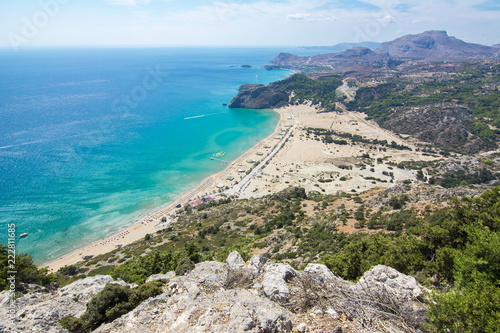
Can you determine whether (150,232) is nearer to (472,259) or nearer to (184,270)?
(184,270)

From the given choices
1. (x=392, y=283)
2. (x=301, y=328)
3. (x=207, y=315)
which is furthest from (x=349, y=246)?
(x=207, y=315)

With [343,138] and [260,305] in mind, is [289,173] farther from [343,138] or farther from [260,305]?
[260,305]

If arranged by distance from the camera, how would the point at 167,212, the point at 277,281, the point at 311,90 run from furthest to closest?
the point at 311,90
the point at 167,212
the point at 277,281

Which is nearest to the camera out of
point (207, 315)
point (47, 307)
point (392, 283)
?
point (207, 315)

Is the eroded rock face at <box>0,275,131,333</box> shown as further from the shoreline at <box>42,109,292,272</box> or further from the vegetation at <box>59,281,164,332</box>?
the shoreline at <box>42,109,292,272</box>

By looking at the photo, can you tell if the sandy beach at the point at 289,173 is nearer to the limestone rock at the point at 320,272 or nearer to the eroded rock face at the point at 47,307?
the eroded rock face at the point at 47,307

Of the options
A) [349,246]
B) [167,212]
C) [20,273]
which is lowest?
[167,212]

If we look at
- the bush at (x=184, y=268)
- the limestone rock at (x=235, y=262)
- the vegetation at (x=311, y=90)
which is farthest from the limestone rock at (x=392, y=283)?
the vegetation at (x=311, y=90)

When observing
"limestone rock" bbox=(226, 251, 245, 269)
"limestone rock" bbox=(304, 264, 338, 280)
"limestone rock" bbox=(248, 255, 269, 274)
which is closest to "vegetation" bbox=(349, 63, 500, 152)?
"limestone rock" bbox=(304, 264, 338, 280)
